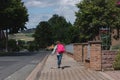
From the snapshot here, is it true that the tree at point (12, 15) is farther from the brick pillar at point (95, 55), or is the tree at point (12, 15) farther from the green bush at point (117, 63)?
the green bush at point (117, 63)

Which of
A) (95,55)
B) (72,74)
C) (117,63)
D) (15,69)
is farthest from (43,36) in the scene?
(72,74)

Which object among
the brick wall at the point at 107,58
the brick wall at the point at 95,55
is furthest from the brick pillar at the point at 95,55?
the brick wall at the point at 107,58

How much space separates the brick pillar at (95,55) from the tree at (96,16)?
2576 centimetres

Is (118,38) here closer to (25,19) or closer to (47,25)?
(25,19)

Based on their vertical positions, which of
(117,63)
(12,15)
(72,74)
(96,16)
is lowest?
(72,74)

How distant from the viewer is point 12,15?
68.6 meters

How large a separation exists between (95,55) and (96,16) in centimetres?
2755

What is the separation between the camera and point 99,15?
163ft

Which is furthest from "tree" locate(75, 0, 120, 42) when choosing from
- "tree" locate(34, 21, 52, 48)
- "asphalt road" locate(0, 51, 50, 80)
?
"tree" locate(34, 21, 52, 48)

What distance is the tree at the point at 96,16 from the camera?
160ft

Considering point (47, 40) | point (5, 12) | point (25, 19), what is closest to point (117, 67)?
point (5, 12)

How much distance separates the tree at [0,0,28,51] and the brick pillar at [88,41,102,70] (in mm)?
42803

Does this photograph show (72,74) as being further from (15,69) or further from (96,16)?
(96,16)

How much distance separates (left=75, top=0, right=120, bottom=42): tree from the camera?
48688 millimetres
